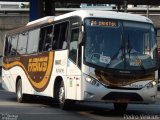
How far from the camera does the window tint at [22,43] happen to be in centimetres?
2152

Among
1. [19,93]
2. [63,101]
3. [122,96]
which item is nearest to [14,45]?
[19,93]

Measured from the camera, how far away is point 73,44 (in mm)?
16328

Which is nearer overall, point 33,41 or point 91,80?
point 91,80

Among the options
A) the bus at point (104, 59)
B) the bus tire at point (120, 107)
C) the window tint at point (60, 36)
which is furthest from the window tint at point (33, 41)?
the bus tire at point (120, 107)

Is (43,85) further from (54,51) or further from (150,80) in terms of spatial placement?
(150,80)

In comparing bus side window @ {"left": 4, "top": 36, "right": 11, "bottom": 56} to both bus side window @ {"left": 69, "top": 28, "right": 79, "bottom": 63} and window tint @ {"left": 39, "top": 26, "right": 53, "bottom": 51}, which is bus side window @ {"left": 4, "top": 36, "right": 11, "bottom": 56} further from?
bus side window @ {"left": 69, "top": 28, "right": 79, "bottom": 63}

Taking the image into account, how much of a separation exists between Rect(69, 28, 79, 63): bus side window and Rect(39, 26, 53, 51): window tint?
2003 millimetres

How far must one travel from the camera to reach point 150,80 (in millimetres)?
15953

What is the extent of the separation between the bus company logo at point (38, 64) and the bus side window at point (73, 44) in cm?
242

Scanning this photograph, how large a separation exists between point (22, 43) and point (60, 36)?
4.66m

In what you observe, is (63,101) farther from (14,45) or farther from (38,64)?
(14,45)

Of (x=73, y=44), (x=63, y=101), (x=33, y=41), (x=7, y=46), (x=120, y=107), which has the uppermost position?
(x=73, y=44)

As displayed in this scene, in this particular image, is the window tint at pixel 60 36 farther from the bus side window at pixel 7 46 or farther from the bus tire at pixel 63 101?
the bus side window at pixel 7 46

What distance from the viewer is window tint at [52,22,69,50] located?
17125 mm
